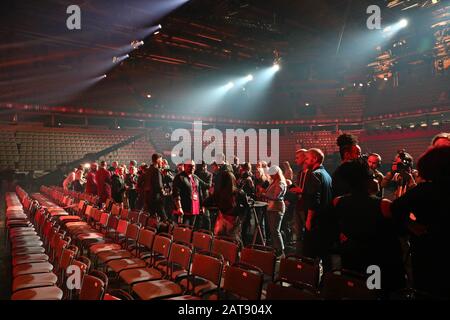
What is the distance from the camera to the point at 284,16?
12.2 m

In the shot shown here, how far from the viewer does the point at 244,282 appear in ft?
7.96

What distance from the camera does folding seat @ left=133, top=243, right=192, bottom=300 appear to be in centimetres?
274

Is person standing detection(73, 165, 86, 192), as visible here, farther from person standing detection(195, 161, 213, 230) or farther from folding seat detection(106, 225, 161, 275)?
folding seat detection(106, 225, 161, 275)

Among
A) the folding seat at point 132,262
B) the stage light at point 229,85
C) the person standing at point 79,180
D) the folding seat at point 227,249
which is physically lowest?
the folding seat at point 132,262

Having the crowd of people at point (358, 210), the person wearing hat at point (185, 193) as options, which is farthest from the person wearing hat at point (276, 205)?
the person wearing hat at point (185, 193)

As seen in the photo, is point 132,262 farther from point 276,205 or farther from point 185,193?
point 276,205

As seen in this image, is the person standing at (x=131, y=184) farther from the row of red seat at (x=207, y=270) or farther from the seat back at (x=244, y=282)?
the seat back at (x=244, y=282)

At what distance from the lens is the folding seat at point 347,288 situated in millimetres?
1910

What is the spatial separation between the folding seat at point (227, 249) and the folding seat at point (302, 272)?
0.60 metres

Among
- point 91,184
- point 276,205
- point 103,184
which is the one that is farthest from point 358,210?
point 91,184

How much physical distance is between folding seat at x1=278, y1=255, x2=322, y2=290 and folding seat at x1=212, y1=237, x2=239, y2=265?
1.95 feet

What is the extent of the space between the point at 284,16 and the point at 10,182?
44.2 ft

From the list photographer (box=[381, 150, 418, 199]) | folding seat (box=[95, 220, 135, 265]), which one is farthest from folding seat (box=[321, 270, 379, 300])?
folding seat (box=[95, 220, 135, 265])

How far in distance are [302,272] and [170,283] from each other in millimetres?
1343
